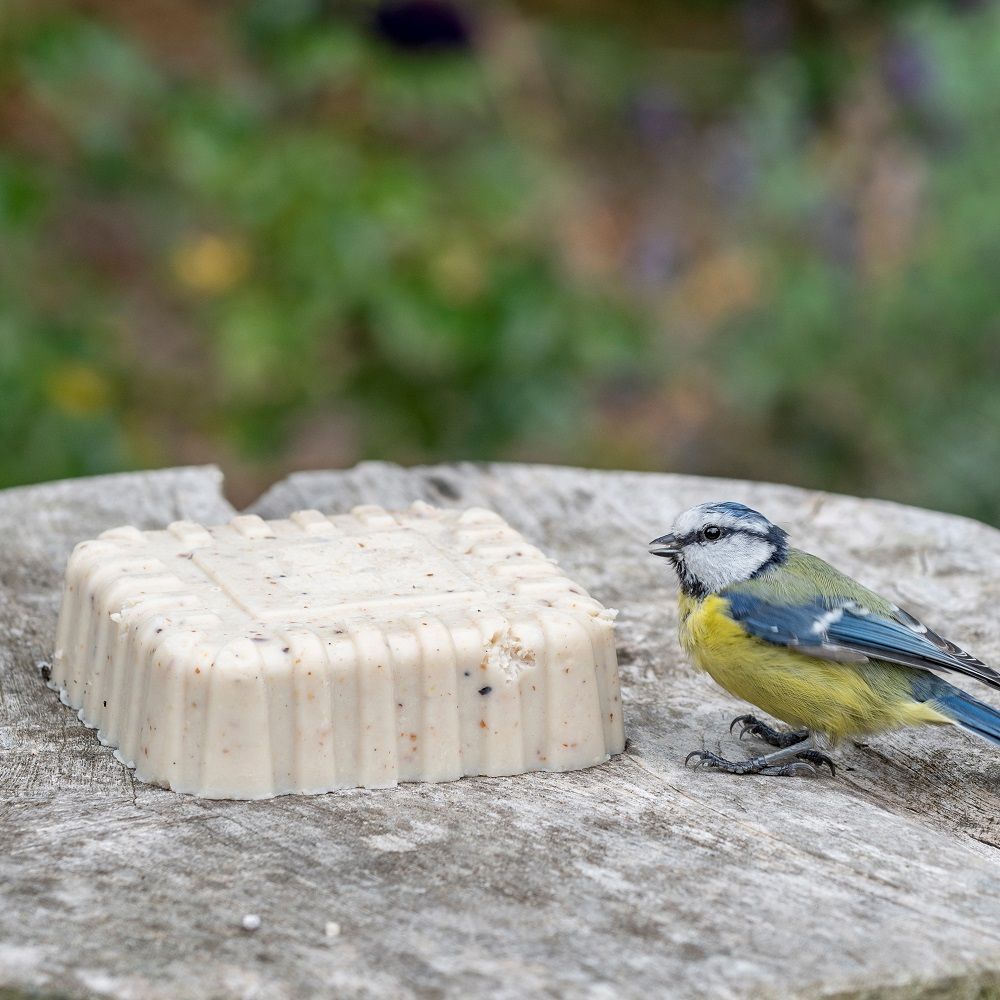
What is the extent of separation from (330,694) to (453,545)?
2.00 feet

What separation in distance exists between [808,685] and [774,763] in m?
0.15

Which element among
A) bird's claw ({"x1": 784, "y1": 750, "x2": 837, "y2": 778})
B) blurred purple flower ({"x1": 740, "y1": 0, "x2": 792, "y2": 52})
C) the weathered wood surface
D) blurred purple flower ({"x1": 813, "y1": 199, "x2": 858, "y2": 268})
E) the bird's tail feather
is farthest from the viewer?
blurred purple flower ({"x1": 740, "y1": 0, "x2": 792, "y2": 52})

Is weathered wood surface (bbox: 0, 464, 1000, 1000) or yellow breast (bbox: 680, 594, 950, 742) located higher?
yellow breast (bbox: 680, 594, 950, 742)

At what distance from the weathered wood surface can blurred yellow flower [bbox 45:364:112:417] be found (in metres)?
1.91

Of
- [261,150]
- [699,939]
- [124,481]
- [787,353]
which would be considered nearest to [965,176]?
[787,353]

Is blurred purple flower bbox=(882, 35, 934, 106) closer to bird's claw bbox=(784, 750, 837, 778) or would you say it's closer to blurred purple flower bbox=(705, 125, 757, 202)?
blurred purple flower bbox=(705, 125, 757, 202)

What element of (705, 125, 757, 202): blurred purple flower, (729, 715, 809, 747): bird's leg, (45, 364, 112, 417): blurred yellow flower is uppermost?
(705, 125, 757, 202): blurred purple flower

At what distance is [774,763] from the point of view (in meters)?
2.92

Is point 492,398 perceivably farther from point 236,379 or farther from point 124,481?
point 124,481

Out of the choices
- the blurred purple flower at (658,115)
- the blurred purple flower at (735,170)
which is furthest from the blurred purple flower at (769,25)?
the blurred purple flower at (735,170)

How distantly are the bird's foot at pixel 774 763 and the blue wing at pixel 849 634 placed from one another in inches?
7.1

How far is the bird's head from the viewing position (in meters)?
3.12

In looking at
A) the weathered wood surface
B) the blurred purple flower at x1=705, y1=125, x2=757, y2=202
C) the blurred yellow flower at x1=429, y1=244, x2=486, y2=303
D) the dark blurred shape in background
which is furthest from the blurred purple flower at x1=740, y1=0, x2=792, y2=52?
the weathered wood surface

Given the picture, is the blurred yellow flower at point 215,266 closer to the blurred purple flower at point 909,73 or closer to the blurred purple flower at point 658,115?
the blurred purple flower at point 909,73
